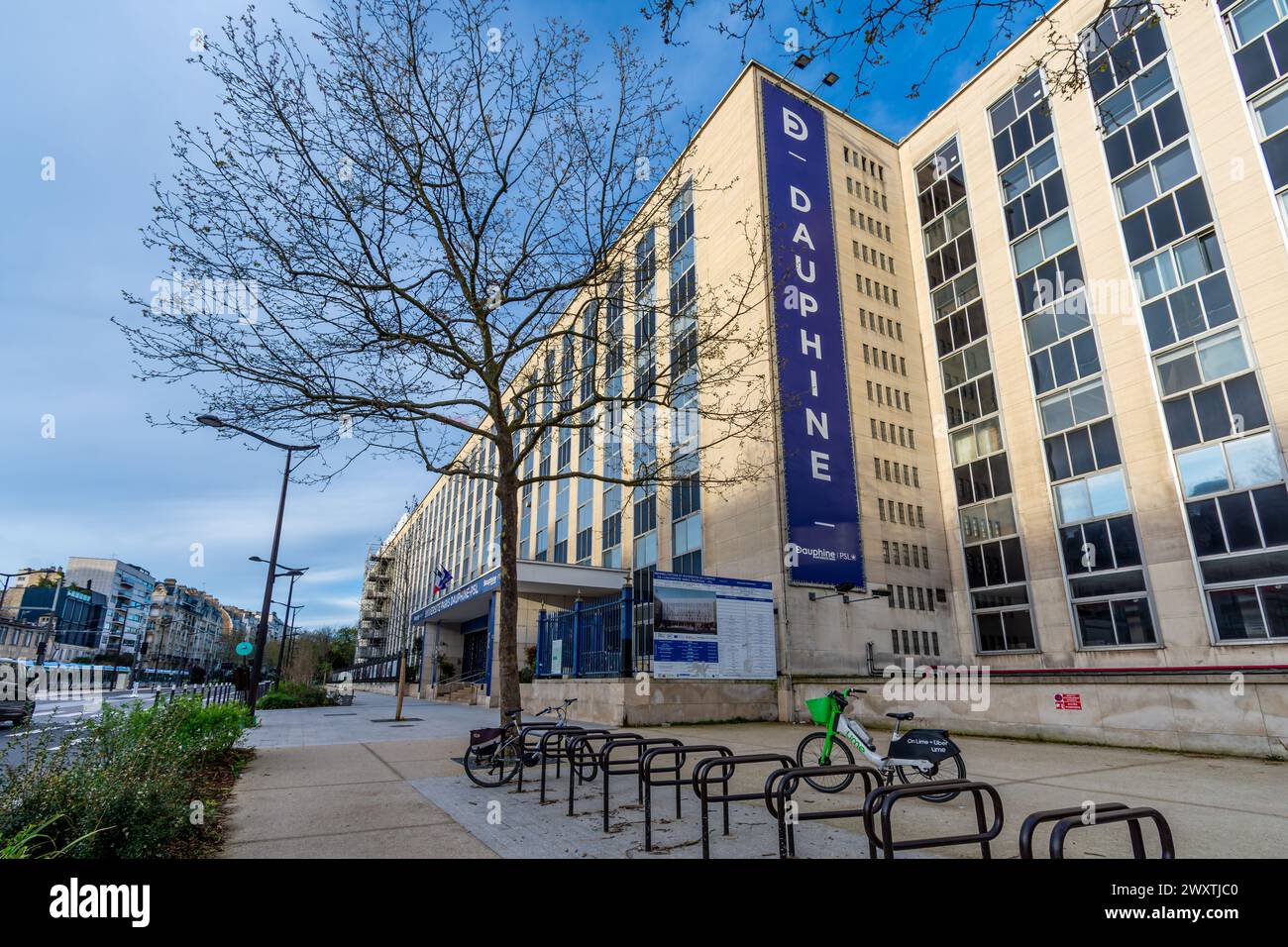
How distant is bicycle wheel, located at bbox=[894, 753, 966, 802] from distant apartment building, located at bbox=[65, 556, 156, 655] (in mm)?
144654

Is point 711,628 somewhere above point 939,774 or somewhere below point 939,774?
above

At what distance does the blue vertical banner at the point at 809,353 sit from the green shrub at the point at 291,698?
22.3 metres

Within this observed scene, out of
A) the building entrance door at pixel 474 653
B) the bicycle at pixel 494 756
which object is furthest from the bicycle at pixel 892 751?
the building entrance door at pixel 474 653

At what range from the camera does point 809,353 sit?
1040 inches

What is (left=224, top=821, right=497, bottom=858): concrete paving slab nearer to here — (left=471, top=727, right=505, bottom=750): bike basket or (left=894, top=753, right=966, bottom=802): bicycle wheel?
(left=471, top=727, right=505, bottom=750): bike basket

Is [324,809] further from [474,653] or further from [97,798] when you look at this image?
[474,653]

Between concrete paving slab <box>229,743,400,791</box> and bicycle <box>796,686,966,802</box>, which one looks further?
concrete paving slab <box>229,743,400,791</box>

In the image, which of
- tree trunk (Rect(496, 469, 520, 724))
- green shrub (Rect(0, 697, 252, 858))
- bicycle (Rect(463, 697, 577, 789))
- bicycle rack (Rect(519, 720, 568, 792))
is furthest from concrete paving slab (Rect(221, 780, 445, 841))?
tree trunk (Rect(496, 469, 520, 724))

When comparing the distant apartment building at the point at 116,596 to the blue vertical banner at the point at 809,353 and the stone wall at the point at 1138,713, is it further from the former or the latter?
the stone wall at the point at 1138,713

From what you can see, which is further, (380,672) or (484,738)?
(380,672)

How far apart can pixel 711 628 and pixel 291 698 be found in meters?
20.8

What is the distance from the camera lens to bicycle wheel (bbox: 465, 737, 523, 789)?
804 centimetres

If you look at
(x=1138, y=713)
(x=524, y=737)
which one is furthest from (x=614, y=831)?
(x=1138, y=713)

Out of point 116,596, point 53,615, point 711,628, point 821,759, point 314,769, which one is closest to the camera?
point 821,759
